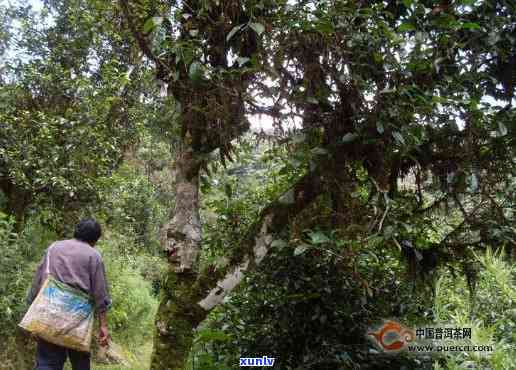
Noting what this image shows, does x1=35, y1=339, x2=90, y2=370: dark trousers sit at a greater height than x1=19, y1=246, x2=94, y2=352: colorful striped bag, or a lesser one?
lesser

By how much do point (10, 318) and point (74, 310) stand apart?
81.2 inches

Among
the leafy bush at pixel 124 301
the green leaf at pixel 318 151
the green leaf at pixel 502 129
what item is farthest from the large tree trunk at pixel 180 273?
the leafy bush at pixel 124 301

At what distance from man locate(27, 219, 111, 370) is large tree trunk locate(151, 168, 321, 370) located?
49 cm

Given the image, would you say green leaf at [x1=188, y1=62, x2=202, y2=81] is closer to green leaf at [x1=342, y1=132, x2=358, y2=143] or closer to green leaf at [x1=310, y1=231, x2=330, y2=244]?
green leaf at [x1=342, y1=132, x2=358, y2=143]

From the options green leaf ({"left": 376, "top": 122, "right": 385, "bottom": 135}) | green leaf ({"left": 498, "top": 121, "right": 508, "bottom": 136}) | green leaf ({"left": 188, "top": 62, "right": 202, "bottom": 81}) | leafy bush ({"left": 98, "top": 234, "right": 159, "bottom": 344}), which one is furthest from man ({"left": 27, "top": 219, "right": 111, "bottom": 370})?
leafy bush ({"left": 98, "top": 234, "right": 159, "bottom": 344})

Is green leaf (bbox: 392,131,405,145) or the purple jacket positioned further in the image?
the purple jacket

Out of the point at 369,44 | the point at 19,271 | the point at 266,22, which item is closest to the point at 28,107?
the point at 19,271

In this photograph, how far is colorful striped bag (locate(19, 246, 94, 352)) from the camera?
2.75 metres

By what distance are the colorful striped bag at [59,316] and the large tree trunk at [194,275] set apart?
1.68 feet

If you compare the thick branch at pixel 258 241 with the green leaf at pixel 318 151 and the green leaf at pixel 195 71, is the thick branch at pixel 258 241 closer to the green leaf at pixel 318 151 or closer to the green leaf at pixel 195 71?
the green leaf at pixel 318 151

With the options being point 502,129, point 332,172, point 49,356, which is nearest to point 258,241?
point 332,172

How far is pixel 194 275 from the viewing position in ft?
9.23

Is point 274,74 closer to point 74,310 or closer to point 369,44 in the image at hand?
point 369,44

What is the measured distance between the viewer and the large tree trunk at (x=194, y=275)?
2.69m
